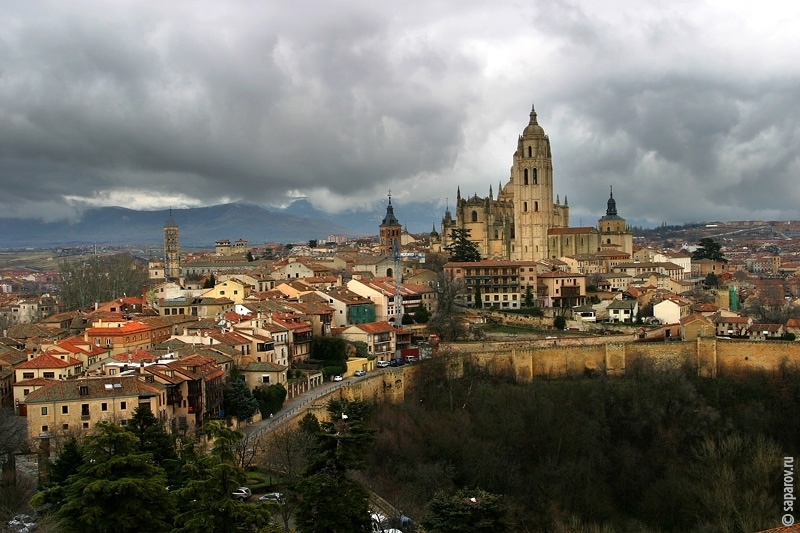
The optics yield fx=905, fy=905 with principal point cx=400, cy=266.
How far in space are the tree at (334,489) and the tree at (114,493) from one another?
3049 mm

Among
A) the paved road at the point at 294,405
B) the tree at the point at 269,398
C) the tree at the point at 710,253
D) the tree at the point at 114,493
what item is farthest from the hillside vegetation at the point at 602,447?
the tree at the point at 710,253

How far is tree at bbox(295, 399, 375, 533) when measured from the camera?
19000 millimetres

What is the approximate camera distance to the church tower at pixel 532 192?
8162 cm

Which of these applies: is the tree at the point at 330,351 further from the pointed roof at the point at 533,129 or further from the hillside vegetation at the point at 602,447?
the pointed roof at the point at 533,129

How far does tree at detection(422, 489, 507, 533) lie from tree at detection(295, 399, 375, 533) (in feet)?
6.06

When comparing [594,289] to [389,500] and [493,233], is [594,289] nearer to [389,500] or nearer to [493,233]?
[493,233]

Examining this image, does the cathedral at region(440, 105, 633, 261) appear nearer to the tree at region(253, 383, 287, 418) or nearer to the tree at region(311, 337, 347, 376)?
the tree at region(311, 337, 347, 376)

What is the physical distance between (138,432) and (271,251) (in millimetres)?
97345

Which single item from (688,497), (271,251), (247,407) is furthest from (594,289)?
(271,251)

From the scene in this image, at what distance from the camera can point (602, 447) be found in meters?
35.9

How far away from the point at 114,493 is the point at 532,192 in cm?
6820

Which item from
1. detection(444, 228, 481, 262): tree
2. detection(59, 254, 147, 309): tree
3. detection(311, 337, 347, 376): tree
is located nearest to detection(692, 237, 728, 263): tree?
detection(444, 228, 481, 262): tree

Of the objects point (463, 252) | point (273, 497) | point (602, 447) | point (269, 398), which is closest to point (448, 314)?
point (602, 447)

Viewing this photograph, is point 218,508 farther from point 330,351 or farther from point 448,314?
point 448,314
